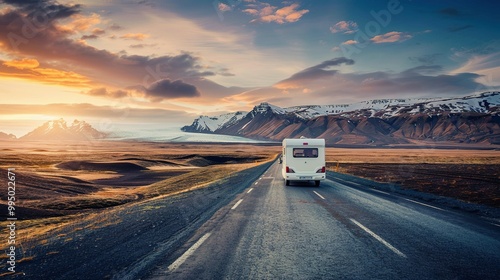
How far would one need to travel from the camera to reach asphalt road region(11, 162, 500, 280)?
5.50 metres

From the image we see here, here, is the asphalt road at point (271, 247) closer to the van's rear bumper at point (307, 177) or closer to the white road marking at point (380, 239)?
the white road marking at point (380, 239)

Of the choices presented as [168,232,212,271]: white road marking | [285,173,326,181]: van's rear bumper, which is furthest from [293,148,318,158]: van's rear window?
[168,232,212,271]: white road marking

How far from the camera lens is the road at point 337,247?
5.51 m

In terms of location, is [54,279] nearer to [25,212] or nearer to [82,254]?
[82,254]

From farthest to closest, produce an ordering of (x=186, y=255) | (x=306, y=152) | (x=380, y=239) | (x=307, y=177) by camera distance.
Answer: (x=306, y=152), (x=307, y=177), (x=380, y=239), (x=186, y=255)

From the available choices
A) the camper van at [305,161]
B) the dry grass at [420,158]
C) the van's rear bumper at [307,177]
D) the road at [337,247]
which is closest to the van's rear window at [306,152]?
the camper van at [305,161]

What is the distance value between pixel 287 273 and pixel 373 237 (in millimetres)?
3368

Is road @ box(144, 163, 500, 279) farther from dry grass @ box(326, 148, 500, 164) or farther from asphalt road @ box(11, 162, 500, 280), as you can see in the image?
dry grass @ box(326, 148, 500, 164)

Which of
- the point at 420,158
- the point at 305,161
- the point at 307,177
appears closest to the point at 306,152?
the point at 305,161

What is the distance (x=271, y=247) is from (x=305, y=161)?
1429 centimetres

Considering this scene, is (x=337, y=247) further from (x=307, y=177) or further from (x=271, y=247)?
(x=307, y=177)

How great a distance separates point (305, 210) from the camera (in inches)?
464

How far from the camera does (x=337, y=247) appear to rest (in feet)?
22.9

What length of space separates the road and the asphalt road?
0.02 m
